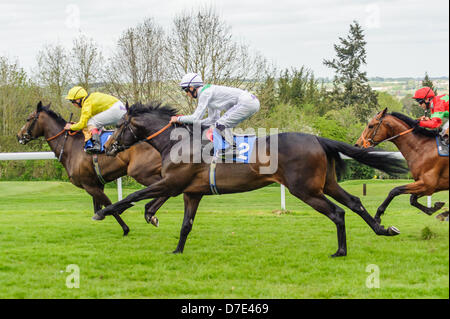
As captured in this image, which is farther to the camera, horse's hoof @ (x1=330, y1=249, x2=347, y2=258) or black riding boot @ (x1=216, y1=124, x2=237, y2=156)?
black riding boot @ (x1=216, y1=124, x2=237, y2=156)

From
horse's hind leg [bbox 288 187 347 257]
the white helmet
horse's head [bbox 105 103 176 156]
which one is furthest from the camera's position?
horse's head [bbox 105 103 176 156]

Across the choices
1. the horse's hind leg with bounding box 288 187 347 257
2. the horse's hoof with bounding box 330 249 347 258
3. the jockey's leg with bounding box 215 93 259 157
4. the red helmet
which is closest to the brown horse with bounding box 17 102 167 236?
the jockey's leg with bounding box 215 93 259 157

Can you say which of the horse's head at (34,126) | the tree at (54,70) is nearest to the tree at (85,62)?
the tree at (54,70)

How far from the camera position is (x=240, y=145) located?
238 inches

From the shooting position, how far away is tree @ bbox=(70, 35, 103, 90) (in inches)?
1085

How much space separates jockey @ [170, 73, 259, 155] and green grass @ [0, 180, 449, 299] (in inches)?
57.1

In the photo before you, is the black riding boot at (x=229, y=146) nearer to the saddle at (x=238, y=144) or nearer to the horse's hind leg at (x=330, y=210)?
the saddle at (x=238, y=144)

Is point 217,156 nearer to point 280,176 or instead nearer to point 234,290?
point 280,176

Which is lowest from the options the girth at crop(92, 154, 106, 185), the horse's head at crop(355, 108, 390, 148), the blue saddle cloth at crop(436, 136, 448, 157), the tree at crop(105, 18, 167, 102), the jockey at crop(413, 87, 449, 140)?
the girth at crop(92, 154, 106, 185)

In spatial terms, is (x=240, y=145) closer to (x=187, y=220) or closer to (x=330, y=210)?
(x=187, y=220)

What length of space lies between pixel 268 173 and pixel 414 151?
2275 mm

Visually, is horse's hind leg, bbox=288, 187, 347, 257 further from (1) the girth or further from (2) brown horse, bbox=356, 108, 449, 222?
(1) the girth
